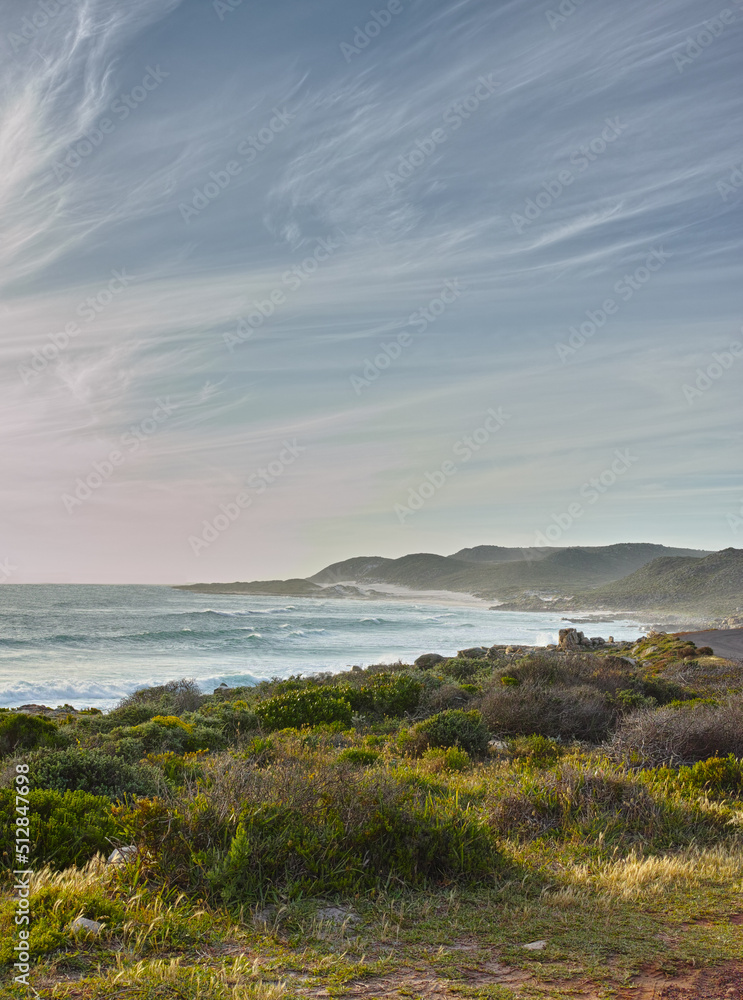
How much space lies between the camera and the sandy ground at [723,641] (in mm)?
31553

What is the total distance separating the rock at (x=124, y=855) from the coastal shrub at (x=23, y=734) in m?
6.02

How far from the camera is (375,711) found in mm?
14922

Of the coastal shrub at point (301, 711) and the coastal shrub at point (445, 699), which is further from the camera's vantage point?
the coastal shrub at point (445, 699)

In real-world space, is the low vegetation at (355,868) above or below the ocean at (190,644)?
above

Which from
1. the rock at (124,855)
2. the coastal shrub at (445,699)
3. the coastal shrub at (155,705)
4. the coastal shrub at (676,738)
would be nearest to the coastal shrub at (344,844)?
the rock at (124,855)

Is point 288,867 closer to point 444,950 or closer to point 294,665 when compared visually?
point 444,950

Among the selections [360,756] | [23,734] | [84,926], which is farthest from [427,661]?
[84,926]

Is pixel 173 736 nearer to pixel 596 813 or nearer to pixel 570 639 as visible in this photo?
pixel 596 813

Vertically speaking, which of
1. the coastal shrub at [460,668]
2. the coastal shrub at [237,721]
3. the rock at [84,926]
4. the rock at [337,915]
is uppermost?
the rock at [84,926]

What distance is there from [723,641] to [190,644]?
33.1 m

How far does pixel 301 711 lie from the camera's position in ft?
44.8

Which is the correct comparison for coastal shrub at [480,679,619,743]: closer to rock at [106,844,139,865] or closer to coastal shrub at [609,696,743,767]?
coastal shrub at [609,696,743,767]

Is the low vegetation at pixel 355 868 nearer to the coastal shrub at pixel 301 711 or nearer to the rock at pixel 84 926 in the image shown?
the rock at pixel 84 926

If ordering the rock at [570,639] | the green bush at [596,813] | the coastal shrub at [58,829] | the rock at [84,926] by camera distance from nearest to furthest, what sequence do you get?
the rock at [84,926] → the coastal shrub at [58,829] → the green bush at [596,813] → the rock at [570,639]
